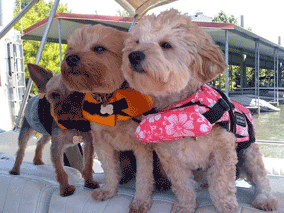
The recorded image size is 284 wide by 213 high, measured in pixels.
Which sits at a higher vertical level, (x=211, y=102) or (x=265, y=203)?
(x=211, y=102)

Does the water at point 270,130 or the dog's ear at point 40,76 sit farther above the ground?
the dog's ear at point 40,76

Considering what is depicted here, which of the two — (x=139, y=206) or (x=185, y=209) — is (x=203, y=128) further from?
(x=139, y=206)

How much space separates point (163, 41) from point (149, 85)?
205 mm

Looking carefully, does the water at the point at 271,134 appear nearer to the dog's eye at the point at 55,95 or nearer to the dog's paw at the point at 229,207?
the dog's paw at the point at 229,207

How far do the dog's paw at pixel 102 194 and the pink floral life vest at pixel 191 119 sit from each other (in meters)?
0.45

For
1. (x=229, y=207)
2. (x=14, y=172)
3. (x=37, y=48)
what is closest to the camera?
(x=229, y=207)

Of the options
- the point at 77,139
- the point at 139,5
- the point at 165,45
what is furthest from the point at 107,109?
the point at 139,5

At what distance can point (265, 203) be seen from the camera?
136 cm

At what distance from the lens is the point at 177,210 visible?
1.44 meters

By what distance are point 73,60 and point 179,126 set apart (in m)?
0.55

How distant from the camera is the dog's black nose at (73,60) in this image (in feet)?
4.48

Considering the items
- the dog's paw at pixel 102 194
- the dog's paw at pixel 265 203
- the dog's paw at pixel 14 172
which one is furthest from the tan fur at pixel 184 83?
the dog's paw at pixel 14 172

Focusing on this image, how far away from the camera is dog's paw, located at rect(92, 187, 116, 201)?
1629 millimetres

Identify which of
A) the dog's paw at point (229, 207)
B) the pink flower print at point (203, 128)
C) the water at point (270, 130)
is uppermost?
the pink flower print at point (203, 128)
